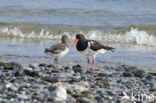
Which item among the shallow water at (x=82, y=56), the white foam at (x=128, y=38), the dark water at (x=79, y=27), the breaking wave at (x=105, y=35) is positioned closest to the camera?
the shallow water at (x=82, y=56)

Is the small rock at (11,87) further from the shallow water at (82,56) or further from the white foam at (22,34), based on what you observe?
the white foam at (22,34)

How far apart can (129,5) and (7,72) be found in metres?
18.1

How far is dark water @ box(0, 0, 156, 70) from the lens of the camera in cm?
1240

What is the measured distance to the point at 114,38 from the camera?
55.5 feet

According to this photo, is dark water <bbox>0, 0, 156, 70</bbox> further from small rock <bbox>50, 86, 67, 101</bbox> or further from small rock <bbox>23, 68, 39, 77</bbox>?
small rock <bbox>50, 86, 67, 101</bbox>

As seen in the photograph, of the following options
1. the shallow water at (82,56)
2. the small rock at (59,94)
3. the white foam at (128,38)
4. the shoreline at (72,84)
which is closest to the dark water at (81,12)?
the white foam at (128,38)

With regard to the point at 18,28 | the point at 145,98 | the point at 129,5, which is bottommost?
the point at 145,98

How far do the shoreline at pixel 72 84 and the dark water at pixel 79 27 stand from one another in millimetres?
1566

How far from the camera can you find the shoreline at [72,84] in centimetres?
684

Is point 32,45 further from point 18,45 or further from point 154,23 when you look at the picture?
point 154,23

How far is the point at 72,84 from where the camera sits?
8.10 meters

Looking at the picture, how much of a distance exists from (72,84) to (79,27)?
11.5m

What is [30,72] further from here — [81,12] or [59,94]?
[81,12]

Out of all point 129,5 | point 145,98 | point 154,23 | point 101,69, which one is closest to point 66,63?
point 101,69
